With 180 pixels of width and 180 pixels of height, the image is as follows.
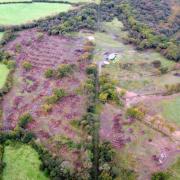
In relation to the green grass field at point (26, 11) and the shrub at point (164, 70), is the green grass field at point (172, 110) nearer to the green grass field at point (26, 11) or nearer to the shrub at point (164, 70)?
the shrub at point (164, 70)

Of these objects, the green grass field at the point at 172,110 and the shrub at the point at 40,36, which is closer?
the green grass field at the point at 172,110

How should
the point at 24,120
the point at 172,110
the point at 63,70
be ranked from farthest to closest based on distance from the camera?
1. the point at 63,70
2. the point at 172,110
3. the point at 24,120

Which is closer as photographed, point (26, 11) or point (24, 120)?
point (24, 120)

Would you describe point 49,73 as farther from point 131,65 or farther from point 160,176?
point 160,176

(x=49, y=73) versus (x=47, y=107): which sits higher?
(x=49, y=73)

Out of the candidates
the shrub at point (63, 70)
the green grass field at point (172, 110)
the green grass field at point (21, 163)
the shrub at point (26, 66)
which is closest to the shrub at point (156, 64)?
the green grass field at point (172, 110)

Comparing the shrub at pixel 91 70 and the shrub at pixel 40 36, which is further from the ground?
the shrub at pixel 40 36

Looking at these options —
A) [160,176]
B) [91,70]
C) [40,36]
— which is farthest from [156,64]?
[160,176]
